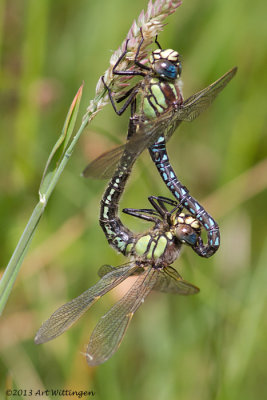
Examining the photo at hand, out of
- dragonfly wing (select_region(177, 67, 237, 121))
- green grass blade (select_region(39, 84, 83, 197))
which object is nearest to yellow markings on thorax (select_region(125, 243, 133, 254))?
dragonfly wing (select_region(177, 67, 237, 121))

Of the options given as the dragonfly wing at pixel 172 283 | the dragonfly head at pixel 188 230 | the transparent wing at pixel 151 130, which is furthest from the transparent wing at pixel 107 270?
the transparent wing at pixel 151 130

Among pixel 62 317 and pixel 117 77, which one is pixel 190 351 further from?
pixel 117 77

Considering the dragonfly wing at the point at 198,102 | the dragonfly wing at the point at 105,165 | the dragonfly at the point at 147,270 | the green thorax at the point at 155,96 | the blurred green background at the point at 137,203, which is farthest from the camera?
the blurred green background at the point at 137,203

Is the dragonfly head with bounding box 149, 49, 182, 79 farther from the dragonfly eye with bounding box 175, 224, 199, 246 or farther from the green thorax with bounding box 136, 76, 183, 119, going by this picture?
the dragonfly eye with bounding box 175, 224, 199, 246

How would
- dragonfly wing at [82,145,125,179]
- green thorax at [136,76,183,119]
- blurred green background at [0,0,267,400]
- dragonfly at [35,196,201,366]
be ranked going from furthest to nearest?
blurred green background at [0,0,267,400] → green thorax at [136,76,183,119] → dragonfly at [35,196,201,366] → dragonfly wing at [82,145,125,179]

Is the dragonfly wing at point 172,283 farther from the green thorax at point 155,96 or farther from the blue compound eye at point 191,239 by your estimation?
the green thorax at point 155,96

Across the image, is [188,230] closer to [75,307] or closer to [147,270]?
[147,270]
